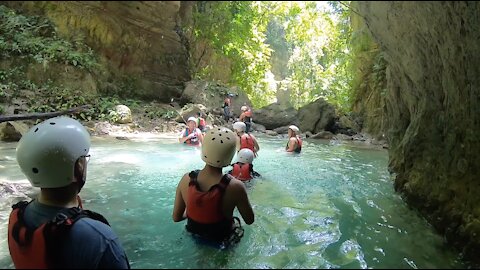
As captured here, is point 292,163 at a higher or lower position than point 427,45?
lower

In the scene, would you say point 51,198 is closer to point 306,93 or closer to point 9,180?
point 9,180

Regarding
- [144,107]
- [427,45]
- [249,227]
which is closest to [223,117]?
[144,107]

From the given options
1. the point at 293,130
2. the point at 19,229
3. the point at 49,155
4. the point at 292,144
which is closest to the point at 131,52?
the point at 293,130

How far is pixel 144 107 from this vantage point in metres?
16.8

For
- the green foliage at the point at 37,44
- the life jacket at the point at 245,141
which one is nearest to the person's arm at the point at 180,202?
the life jacket at the point at 245,141

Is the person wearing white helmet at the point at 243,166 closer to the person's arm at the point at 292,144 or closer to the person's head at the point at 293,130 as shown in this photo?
the person's head at the point at 293,130

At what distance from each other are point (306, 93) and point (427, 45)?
2543 centimetres

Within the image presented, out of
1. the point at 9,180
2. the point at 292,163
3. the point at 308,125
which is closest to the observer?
the point at 9,180

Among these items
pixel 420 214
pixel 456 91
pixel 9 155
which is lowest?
pixel 9 155

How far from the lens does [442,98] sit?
3.78 meters

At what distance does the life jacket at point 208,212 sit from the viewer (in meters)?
3.36

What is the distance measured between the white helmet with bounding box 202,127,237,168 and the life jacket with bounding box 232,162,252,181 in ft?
10.4

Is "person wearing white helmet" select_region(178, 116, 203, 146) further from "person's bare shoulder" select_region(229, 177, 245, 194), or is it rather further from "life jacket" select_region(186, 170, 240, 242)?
"person's bare shoulder" select_region(229, 177, 245, 194)

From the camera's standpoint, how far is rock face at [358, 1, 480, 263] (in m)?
2.74
